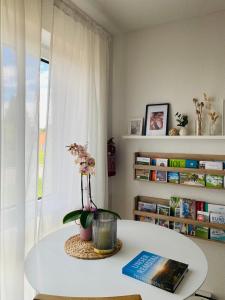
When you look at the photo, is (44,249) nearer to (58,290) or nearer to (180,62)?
(58,290)

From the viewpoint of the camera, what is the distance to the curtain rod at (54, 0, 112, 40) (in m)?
1.77

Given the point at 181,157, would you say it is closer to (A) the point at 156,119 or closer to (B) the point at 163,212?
(A) the point at 156,119

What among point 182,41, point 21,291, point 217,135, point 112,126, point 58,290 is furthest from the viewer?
point 112,126

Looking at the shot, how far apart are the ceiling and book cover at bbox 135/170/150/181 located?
1470 millimetres

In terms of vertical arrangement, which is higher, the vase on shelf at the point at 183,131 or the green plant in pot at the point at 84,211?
the vase on shelf at the point at 183,131

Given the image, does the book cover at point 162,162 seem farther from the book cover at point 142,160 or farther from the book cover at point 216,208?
the book cover at point 216,208

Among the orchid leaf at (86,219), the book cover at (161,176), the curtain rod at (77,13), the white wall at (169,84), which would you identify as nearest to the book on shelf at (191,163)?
the white wall at (169,84)

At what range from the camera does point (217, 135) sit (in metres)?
2.01

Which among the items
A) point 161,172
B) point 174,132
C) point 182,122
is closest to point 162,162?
point 161,172

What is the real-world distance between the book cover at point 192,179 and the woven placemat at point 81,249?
39.3 inches

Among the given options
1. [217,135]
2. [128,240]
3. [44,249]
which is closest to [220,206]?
[217,135]

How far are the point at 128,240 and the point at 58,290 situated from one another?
1.81 ft

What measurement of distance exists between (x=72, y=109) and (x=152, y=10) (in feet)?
3.73

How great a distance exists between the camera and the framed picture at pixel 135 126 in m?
2.40
